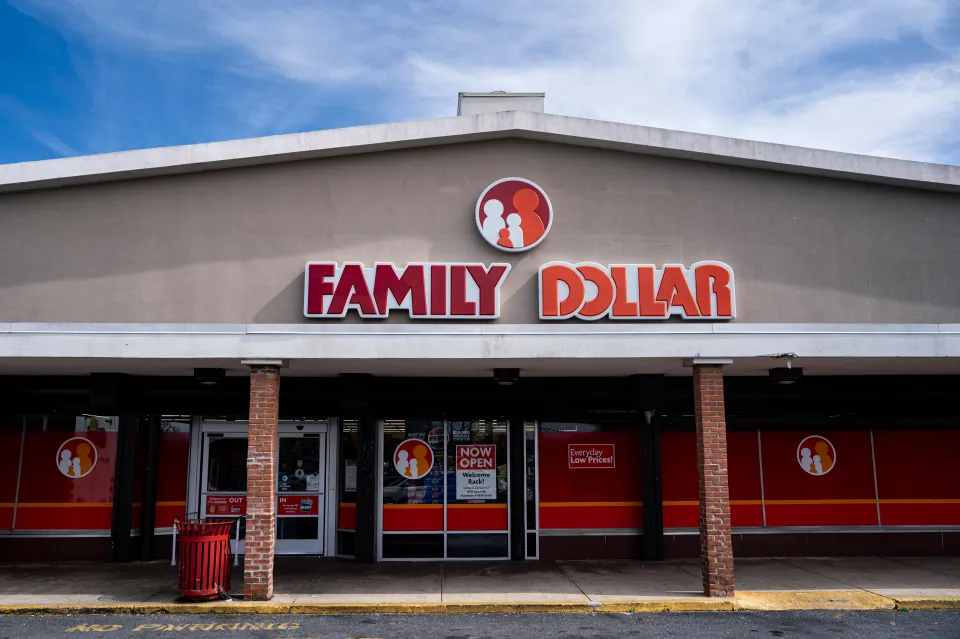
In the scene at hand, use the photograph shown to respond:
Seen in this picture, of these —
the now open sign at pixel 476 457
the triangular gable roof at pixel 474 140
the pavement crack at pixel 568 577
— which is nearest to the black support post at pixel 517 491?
the now open sign at pixel 476 457

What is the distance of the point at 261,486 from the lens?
1145 cm

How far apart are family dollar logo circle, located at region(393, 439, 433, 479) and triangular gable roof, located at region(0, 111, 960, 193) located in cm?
571

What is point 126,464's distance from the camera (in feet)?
47.9

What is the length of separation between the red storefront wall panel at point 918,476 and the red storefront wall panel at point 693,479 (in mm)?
2438

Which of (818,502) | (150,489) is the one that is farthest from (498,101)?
(818,502)

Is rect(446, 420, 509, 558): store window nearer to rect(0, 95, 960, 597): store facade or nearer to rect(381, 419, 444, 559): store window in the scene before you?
rect(381, 419, 444, 559): store window

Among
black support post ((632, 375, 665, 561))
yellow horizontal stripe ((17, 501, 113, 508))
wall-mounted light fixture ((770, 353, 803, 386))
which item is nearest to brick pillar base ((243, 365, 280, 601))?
yellow horizontal stripe ((17, 501, 113, 508))

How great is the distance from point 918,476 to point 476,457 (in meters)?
8.52

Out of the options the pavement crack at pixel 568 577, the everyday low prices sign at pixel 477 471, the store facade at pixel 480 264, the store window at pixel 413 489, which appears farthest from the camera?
the everyday low prices sign at pixel 477 471

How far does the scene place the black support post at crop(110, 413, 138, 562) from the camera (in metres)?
Answer: 14.4

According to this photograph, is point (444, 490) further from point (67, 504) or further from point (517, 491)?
point (67, 504)

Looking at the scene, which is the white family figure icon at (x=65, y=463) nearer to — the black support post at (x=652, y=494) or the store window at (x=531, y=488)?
the store window at (x=531, y=488)

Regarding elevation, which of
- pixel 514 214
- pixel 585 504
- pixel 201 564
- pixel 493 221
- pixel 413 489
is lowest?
pixel 201 564

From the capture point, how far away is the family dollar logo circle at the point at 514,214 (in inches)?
470
